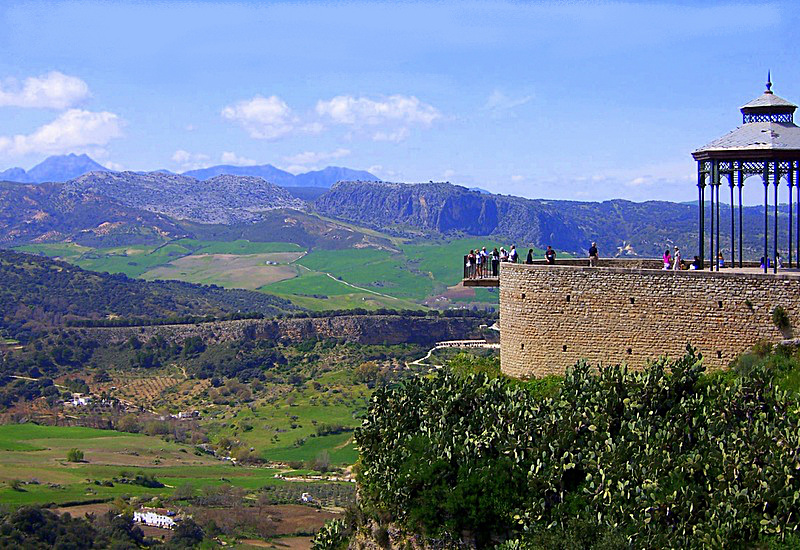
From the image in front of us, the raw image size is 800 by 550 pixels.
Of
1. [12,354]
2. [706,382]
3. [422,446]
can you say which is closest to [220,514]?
[422,446]

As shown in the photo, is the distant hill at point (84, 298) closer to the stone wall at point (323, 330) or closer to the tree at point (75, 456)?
the stone wall at point (323, 330)

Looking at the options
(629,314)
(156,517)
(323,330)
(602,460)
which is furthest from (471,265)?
(323,330)

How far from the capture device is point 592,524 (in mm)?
20125

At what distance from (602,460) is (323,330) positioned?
356 ft

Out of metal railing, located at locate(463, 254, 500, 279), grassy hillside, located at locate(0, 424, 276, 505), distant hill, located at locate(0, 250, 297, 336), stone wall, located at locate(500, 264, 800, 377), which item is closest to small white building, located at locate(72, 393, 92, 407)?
grassy hillside, located at locate(0, 424, 276, 505)

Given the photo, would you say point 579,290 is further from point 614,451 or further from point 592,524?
point 592,524

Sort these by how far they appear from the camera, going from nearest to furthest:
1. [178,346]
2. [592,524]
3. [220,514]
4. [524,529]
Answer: [592,524], [524,529], [220,514], [178,346]

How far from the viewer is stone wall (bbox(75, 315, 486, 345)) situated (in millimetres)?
127125

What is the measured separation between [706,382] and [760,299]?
204cm

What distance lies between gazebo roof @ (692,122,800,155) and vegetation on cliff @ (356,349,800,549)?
5000mm

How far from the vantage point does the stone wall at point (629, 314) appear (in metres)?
22.8

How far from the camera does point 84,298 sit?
168250mm

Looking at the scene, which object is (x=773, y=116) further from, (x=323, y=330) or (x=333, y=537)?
(x=323, y=330)

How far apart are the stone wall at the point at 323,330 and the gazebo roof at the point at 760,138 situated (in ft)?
330
